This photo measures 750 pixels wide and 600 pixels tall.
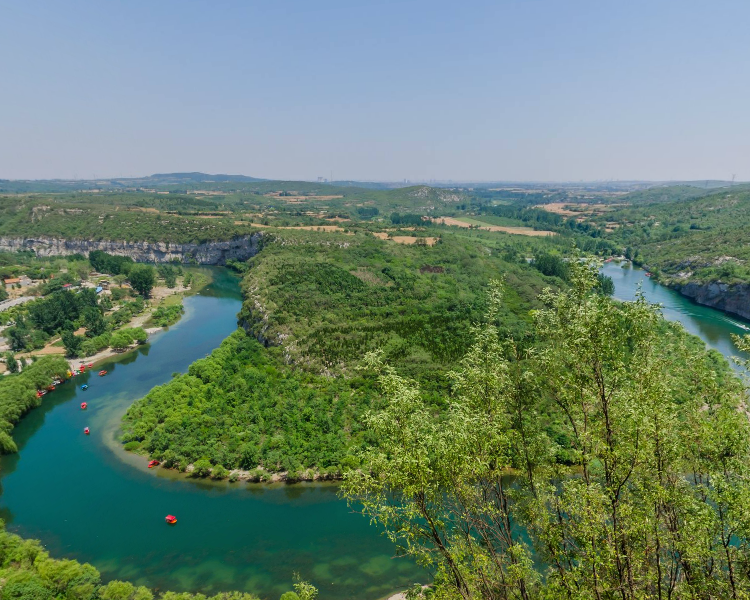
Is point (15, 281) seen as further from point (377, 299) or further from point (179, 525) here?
point (179, 525)

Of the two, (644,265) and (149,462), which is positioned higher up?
(644,265)

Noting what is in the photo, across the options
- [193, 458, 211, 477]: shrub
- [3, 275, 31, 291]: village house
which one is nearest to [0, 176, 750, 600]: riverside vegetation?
[193, 458, 211, 477]: shrub

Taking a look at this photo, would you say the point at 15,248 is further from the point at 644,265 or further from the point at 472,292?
the point at 644,265

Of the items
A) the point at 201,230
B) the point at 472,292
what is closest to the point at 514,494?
the point at 472,292

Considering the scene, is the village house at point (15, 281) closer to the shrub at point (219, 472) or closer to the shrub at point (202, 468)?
the shrub at point (202, 468)

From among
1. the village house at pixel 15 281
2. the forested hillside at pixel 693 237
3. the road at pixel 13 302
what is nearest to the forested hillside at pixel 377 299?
the forested hillside at pixel 693 237

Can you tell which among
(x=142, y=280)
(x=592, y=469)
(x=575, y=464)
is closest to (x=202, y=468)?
(x=575, y=464)

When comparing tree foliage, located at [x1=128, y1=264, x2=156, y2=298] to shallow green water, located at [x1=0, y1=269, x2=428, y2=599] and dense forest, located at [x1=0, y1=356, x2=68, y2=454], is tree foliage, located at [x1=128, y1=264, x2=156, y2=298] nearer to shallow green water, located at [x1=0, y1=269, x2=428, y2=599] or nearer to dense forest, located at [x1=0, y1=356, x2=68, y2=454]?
dense forest, located at [x1=0, y1=356, x2=68, y2=454]
